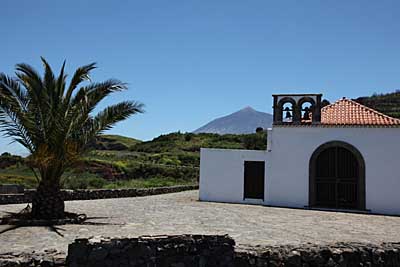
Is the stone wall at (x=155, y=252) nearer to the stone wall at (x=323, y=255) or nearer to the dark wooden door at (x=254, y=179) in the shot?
the stone wall at (x=323, y=255)

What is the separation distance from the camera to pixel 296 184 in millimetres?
21172

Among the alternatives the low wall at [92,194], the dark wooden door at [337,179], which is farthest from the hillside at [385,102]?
the low wall at [92,194]

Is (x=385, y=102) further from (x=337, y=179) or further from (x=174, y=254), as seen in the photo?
(x=174, y=254)

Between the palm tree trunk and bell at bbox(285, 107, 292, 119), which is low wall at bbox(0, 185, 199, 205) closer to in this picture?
the palm tree trunk

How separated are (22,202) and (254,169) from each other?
1093 centimetres

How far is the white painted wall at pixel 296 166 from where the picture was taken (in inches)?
787

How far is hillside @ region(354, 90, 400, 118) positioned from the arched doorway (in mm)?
34135

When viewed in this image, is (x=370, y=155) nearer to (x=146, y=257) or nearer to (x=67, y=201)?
(x=67, y=201)

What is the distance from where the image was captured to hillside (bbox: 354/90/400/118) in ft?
176

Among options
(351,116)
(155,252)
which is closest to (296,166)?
(351,116)

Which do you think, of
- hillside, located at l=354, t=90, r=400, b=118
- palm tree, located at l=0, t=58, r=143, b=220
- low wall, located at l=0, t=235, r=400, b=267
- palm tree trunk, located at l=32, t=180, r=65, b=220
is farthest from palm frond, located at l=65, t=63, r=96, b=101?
hillside, located at l=354, t=90, r=400, b=118

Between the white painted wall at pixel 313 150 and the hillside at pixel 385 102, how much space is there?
33.9 meters

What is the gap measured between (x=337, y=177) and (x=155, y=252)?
1534 cm

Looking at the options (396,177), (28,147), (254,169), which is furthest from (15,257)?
(396,177)
